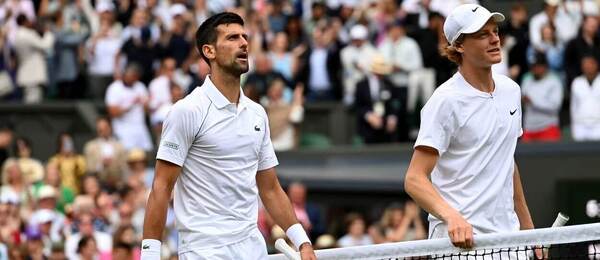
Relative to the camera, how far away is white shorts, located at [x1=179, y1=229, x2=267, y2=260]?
888cm

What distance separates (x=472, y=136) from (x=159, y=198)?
162cm

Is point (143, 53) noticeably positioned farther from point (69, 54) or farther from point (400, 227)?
point (400, 227)

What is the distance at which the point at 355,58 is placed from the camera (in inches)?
889

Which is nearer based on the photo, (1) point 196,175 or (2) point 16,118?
(1) point 196,175

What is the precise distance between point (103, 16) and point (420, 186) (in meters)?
16.0

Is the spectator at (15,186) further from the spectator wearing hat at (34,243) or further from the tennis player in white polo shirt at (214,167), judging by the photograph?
the tennis player in white polo shirt at (214,167)

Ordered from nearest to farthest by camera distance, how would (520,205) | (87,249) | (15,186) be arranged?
(520,205) < (87,249) < (15,186)

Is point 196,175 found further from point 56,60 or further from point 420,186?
point 56,60

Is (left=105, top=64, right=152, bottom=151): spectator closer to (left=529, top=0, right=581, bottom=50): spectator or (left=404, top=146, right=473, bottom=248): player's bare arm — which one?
(left=529, top=0, right=581, bottom=50): spectator

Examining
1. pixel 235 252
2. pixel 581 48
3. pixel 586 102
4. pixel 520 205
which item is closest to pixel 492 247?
pixel 520 205

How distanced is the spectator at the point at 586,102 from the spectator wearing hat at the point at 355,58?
3.03 metres

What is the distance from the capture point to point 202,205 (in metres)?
8.91

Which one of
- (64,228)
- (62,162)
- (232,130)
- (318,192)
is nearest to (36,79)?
(62,162)

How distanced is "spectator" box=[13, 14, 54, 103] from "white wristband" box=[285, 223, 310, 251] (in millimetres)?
15351
